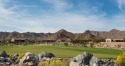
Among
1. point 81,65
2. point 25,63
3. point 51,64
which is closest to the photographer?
point 51,64

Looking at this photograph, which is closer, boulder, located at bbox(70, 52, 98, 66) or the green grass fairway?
boulder, located at bbox(70, 52, 98, 66)

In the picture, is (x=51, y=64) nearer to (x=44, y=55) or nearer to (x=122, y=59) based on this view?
(x=122, y=59)

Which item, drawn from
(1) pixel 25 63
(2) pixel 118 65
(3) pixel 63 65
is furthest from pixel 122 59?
(1) pixel 25 63

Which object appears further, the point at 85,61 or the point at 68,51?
the point at 68,51

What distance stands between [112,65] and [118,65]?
110 centimetres

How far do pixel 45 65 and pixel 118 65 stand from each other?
23.6ft

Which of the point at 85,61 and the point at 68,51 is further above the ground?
the point at 68,51

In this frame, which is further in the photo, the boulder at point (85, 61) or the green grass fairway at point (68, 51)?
the green grass fairway at point (68, 51)

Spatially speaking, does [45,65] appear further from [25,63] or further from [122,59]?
[122,59]

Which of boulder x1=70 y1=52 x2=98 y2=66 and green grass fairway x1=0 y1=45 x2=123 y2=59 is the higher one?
green grass fairway x1=0 y1=45 x2=123 y2=59

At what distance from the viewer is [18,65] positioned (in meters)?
23.5

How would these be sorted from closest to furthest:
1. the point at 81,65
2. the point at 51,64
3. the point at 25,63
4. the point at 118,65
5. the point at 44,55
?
1. the point at 51,64
2. the point at 81,65
3. the point at 25,63
4. the point at 118,65
5. the point at 44,55

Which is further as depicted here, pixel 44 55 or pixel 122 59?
pixel 44 55

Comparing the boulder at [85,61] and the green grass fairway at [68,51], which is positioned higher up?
the green grass fairway at [68,51]
